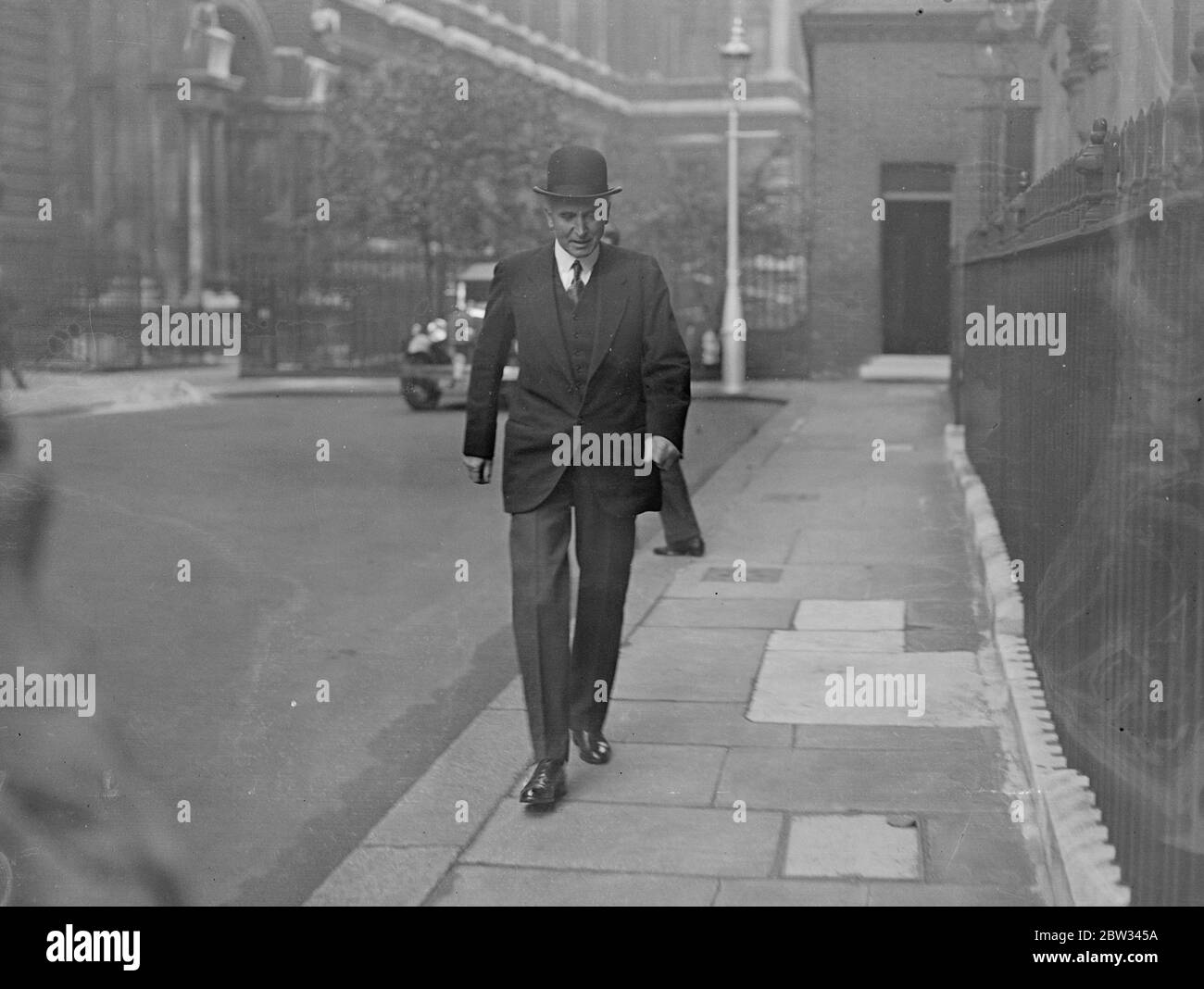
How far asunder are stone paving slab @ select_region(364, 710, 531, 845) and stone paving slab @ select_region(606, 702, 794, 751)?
0.33 metres

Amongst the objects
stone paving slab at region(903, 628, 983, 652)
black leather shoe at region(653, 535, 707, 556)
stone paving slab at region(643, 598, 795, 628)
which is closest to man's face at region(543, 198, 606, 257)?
stone paving slab at region(903, 628, 983, 652)

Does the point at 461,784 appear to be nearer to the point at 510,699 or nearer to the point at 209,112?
the point at 510,699

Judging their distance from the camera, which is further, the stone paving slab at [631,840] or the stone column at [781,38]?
the stone column at [781,38]

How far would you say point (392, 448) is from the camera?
15531 mm

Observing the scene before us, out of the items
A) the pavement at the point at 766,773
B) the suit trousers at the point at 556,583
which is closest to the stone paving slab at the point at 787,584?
the pavement at the point at 766,773

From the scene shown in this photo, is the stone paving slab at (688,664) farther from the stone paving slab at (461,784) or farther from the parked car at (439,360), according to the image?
the parked car at (439,360)

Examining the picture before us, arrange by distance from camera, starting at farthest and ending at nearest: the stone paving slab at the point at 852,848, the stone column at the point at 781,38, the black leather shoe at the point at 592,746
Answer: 1. the stone column at the point at 781,38
2. the black leather shoe at the point at 592,746
3. the stone paving slab at the point at 852,848

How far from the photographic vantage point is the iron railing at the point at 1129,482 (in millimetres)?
3234

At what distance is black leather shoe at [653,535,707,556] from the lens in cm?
932

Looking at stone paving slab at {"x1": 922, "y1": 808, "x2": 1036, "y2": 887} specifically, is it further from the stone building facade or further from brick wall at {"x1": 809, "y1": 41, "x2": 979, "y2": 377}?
brick wall at {"x1": 809, "y1": 41, "x2": 979, "y2": 377}

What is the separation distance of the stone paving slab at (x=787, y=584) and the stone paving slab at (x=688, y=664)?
90 centimetres
